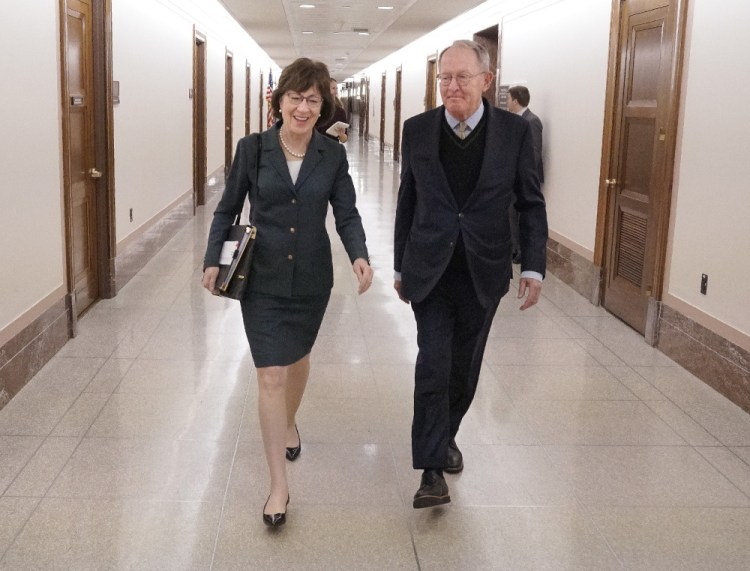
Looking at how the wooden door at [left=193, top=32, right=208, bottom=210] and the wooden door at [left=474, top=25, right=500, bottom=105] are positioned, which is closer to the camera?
the wooden door at [left=474, top=25, right=500, bottom=105]

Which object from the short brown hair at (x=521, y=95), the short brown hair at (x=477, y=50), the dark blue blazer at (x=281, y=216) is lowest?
the dark blue blazer at (x=281, y=216)

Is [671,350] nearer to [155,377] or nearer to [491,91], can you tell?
[155,377]

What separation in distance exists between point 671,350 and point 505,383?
1243 mm

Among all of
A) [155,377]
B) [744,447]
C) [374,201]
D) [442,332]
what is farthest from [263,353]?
[374,201]

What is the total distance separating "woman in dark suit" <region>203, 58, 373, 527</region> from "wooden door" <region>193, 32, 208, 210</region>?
852 cm

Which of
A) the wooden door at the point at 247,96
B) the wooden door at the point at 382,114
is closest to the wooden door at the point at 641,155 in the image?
the wooden door at the point at 247,96

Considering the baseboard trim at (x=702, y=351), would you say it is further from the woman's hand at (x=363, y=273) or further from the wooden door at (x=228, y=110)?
the wooden door at (x=228, y=110)

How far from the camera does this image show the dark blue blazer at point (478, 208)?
301 cm

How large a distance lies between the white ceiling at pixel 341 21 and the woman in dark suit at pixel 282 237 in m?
8.98

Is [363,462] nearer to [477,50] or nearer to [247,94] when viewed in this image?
[477,50]

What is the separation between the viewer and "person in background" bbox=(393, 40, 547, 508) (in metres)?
3.00

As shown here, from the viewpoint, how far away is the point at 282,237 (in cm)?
298

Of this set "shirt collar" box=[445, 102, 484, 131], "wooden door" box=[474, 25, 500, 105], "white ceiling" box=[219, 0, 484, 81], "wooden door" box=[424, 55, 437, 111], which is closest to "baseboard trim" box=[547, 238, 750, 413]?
"shirt collar" box=[445, 102, 484, 131]

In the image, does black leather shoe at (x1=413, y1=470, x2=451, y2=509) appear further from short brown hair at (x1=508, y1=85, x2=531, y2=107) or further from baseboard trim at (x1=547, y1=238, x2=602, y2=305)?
short brown hair at (x1=508, y1=85, x2=531, y2=107)
